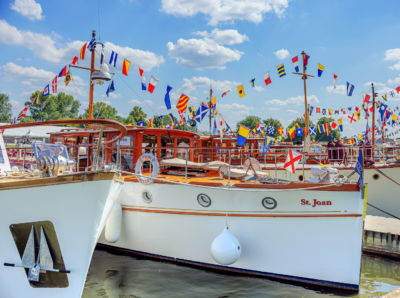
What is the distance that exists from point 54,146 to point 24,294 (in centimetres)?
267

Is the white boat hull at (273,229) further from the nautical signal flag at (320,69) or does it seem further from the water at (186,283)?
the nautical signal flag at (320,69)

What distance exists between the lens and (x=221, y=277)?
677 centimetres

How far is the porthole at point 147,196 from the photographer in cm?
716

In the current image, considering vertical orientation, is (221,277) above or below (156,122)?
below

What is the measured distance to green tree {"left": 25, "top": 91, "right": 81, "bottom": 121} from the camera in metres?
52.0

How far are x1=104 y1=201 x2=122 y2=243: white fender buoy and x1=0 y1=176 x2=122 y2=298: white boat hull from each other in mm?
2536

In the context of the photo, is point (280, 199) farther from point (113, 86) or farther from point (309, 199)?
point (113, 86)

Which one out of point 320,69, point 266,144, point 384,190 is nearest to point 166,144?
point 266,144

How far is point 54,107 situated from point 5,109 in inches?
611

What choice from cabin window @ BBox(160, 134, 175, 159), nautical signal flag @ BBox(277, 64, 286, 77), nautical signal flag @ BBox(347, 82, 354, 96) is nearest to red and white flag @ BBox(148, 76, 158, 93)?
cabin window @ BBox(160, 134, 175, 159)

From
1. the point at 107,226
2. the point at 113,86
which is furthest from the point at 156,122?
the point at 107,226

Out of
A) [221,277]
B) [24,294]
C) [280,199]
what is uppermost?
[280,199]

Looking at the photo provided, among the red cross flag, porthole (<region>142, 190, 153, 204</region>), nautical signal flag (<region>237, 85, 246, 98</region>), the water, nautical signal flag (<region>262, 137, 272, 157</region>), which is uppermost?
nautical signal flag (<region>237, 85, 246, 98</region>)

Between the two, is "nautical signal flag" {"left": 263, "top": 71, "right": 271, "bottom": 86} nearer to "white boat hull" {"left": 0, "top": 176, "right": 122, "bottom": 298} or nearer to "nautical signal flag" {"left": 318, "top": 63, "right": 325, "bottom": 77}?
"nautical signal flag" {"left": 318, "top": 63, "right": 325, "bottom": 77}
